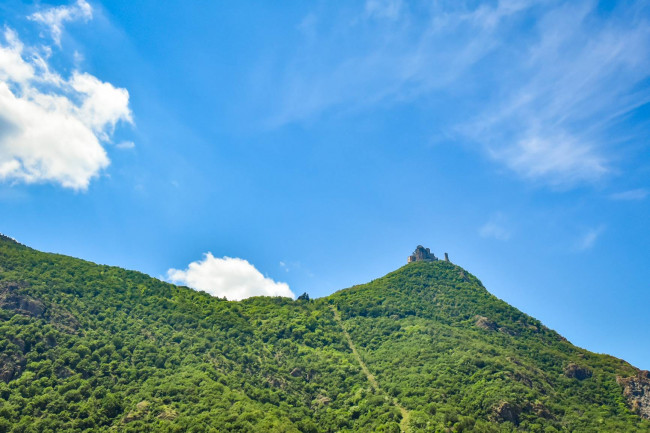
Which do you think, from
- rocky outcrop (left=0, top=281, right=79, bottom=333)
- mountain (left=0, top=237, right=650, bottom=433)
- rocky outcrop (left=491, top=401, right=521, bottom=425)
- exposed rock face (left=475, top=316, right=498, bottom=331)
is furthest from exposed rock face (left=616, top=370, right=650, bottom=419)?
rocky outcrop (left=0, top=281, right=79, bottom=333)

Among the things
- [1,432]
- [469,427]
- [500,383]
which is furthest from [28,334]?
[500,383]

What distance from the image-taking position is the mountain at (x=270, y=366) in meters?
81.1

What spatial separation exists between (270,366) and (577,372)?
83.9 meters

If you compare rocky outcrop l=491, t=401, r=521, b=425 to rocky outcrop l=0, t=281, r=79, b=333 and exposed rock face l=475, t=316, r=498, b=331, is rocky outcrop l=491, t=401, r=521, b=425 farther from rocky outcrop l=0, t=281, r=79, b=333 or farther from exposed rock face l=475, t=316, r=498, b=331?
rocky outcrop l=0, t=281, r=79, b=333

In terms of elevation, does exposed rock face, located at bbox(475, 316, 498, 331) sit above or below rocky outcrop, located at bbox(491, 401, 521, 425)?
above

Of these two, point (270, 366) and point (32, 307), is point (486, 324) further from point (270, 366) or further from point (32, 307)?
point (32, 307)

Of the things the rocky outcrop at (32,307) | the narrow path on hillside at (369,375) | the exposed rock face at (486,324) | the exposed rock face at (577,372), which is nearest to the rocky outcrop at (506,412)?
the narrow path on hillside at (369,375)

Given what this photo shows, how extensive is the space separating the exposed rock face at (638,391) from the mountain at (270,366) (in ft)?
1.12

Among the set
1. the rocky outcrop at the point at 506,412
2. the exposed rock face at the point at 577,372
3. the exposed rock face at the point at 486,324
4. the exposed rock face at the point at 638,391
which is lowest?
the rocky outcrop at the point at 506,412

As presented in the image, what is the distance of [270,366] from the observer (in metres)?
115

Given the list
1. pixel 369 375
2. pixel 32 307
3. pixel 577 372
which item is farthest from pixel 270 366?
pixel 577 372

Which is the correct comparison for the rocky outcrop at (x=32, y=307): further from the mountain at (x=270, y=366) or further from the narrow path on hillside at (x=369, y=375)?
the narrow path on hillside at (x=369, y=375)

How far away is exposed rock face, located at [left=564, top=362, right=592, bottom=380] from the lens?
369 feet

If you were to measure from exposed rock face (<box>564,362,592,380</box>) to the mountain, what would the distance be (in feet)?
1.05
